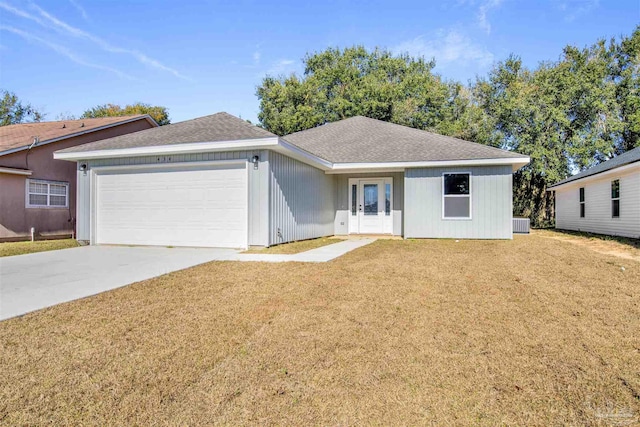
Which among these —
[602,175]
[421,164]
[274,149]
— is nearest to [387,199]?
[421,164]

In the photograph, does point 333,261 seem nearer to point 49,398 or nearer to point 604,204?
point 49,398

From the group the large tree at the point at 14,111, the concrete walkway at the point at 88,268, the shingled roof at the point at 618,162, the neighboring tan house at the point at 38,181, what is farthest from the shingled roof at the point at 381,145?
the large tree at the point at 14,111

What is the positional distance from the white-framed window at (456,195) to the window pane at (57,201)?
14358mm

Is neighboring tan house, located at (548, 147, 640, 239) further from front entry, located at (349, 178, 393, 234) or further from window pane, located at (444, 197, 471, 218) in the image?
front entry, located at (349, 178, 393, 234)

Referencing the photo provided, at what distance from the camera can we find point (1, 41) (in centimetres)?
1725

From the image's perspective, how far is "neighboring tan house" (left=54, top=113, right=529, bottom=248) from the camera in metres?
9.17

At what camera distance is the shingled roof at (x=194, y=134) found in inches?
→ 359

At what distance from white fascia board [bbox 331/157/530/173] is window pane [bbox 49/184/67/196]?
10.7 meters

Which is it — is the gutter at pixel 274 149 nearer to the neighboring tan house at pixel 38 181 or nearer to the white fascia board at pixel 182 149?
the white fascia board at pixel 182 149

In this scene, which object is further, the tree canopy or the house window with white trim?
the tree canopy

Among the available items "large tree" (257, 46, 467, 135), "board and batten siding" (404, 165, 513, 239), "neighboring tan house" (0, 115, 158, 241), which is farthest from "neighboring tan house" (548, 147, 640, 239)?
"neighboring tan house" (0, 115, 158, 241)

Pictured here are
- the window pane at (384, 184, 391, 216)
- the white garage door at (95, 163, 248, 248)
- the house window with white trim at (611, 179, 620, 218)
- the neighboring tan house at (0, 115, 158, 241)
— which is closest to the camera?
the white garage door at (95, 163, 248, 248)

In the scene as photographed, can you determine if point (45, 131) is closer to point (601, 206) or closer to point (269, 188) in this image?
point (269, 188)

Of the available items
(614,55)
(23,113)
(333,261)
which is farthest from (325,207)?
(23,113)
